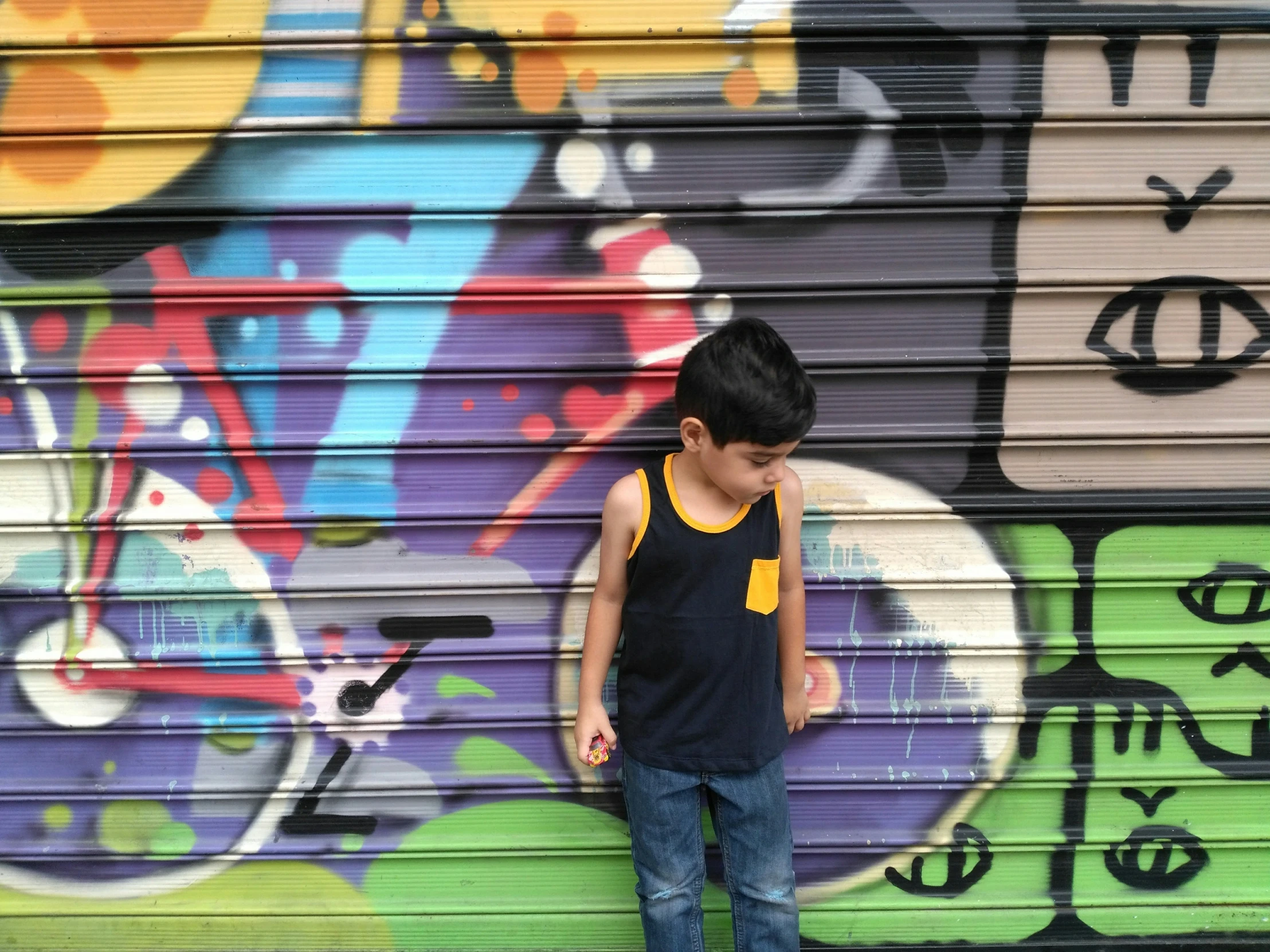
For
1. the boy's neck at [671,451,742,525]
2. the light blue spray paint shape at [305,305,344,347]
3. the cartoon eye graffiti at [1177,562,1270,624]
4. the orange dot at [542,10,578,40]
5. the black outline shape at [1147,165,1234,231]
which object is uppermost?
the orange dot at [542,10,578,40]

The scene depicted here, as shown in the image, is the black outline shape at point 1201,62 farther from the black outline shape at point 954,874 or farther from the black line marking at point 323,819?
the black line marking at point 323,819

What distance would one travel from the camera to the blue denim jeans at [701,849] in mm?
1950

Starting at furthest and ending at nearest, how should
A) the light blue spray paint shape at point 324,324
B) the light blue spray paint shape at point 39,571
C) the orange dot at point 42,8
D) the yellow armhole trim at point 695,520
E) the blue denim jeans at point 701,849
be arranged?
the light blue spray paint shape at point 39,571 → the light blue spray paint shape at point 324,324 → the orange dot at point 42,8 → the blue denim jeans at point 701,849 → the yellow armhole trim at point 695,520

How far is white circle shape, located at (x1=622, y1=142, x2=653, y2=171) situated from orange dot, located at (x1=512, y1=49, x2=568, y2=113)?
20 centimetres

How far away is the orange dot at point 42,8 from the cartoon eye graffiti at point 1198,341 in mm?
2621

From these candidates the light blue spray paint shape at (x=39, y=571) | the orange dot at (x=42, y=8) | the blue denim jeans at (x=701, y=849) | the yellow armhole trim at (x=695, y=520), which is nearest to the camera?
the yellow armhole trim at (x=695, y=520)

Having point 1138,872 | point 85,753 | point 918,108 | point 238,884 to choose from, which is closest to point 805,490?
point 918,108

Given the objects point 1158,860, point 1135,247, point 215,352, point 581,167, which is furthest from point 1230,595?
point 215,352

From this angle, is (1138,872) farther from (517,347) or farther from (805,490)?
(517,347)

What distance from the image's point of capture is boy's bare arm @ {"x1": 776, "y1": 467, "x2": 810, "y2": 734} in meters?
1.98

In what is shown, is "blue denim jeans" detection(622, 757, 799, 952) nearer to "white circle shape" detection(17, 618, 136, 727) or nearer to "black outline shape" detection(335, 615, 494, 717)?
"black outline shape" detection(335, 615, 494, 717)

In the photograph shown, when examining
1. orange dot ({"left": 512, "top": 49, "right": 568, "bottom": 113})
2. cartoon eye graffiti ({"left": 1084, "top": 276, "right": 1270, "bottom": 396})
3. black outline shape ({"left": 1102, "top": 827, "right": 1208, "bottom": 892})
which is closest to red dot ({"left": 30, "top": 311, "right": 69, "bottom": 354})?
orange dot ({"left": 512, "top": 49, "right": 568, "bottom": 113})

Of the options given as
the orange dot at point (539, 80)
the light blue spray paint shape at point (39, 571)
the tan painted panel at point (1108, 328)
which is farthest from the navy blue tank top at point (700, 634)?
the light blue spray paint shape at point (39, 571)

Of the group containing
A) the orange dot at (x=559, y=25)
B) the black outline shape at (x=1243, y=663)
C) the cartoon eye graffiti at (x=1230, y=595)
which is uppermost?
the orange dot at (x=559, y=25)
